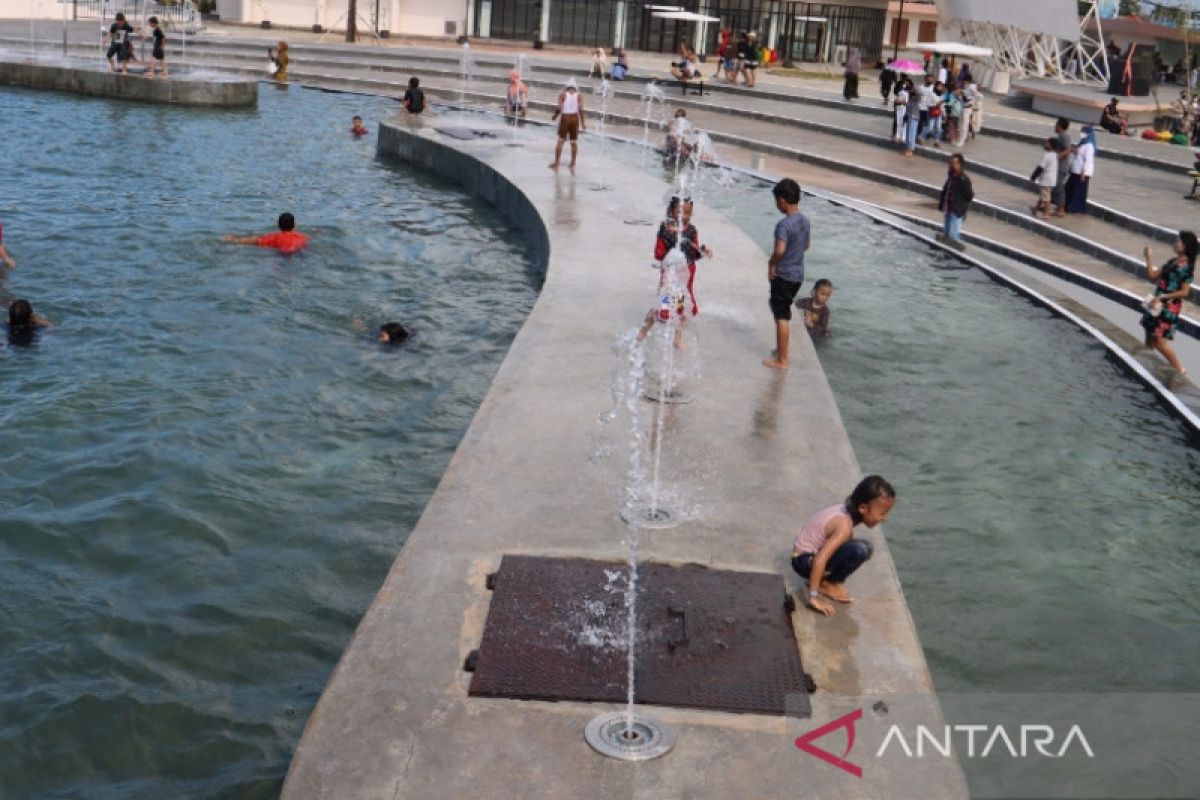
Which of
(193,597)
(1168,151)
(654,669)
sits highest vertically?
(1168,151)

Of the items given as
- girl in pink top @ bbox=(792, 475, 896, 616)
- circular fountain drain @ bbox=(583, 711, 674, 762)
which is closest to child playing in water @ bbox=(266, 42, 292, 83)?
girl in pink top @ bbox=(792, 475, 896, 616)

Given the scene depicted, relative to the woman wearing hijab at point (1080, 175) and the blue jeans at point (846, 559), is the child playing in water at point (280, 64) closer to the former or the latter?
the woman wearing hijab at point (1080, 175)

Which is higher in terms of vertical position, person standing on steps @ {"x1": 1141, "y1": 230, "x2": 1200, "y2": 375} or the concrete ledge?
the concrete ledge

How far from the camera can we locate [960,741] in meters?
6.00

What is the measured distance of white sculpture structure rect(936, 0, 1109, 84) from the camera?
133 feet

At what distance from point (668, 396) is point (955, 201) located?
31.4 ft

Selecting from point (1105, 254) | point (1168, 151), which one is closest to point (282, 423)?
point (1105, 254)

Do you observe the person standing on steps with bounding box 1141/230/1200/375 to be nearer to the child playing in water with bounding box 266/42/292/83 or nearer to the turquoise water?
the turquoise water

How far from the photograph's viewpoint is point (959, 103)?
27.2 metres

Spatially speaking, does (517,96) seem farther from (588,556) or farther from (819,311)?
(588,556)

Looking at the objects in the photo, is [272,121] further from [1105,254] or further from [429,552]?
[429,552]

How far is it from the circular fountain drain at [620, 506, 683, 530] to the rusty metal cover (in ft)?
1.82

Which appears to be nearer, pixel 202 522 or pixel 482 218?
pixel 202 522

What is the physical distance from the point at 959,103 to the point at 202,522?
22.5m
